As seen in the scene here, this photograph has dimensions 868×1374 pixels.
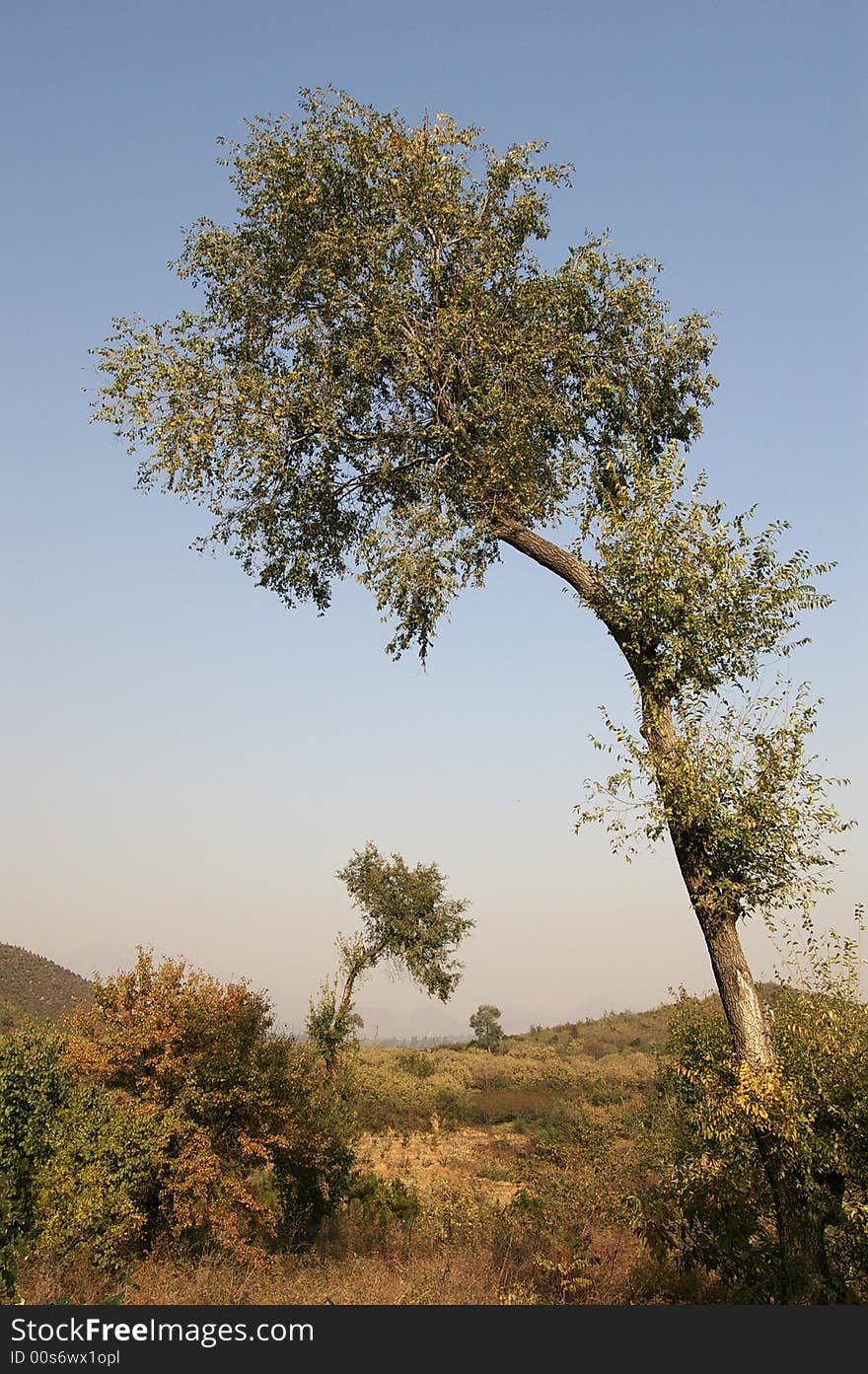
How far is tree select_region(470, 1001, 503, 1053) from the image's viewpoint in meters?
59.7

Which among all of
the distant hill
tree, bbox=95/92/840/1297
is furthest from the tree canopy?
the distant hill

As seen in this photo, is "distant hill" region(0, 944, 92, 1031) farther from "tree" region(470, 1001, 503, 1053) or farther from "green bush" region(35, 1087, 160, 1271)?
"green bush" region(35, 1087, 160, 1271)

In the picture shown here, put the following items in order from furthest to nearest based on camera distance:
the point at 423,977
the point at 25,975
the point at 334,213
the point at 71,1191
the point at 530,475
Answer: the point at 25,975
the point at 423,977
the point at 334,213
the point at 530,475
the point at 71,1191

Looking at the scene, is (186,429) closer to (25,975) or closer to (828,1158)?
(828,1158)

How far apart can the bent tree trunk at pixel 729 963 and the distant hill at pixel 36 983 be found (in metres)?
50.0

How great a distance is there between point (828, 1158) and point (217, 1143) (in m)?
10.3

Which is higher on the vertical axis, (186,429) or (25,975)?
(186,429)

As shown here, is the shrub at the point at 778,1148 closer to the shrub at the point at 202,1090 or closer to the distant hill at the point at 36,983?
the shrub at the point at 202,1090

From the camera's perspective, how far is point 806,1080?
1028 centimetres

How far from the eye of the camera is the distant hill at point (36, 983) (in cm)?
5616

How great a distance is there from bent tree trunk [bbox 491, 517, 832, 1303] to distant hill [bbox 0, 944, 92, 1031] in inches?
1967

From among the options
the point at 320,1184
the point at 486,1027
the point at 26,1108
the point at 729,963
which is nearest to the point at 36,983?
the point at 486,1027

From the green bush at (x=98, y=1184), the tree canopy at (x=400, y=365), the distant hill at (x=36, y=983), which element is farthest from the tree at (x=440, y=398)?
the distant hill at (x=36, y=983)

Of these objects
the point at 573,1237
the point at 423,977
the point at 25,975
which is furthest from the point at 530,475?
the point at 25,975
